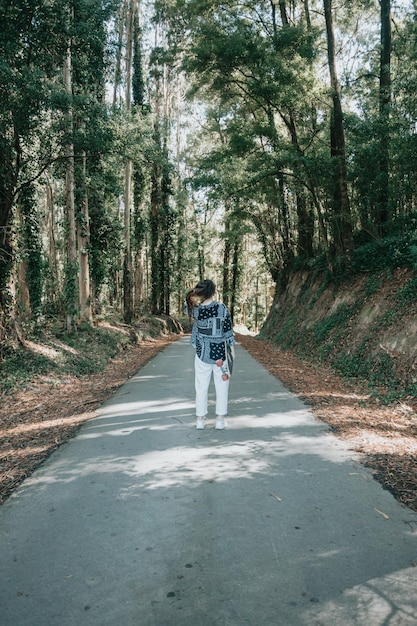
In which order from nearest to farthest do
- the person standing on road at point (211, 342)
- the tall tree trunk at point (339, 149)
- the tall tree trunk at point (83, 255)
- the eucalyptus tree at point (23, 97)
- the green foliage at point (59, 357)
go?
the person standing on road at point (211, 342)
the eucalyptus tree at point (23, 97)
the green foliage at point (59, 357)
the tall tree trunk at point (339, 149)
the tall tree trunk at point (83, 255)

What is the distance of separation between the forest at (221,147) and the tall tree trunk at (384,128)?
66 millimetres

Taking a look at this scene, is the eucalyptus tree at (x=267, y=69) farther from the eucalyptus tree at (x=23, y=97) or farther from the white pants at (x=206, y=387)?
the white pants at (x=206, y=387)

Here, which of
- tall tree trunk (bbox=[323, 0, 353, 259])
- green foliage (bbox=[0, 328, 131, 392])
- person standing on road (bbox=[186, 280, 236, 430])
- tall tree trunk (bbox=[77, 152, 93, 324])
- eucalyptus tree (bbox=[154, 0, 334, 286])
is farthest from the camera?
tall tree trunk (bbox=[77, 152, 93, 324])

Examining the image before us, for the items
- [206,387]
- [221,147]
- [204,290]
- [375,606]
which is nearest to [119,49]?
[221,147]

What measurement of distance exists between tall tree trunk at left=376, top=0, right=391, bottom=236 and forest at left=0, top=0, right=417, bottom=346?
7 centimetres

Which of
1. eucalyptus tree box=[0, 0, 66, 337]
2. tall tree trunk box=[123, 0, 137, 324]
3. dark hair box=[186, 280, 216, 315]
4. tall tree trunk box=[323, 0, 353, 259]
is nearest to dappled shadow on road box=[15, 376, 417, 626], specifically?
dark hair box=[186, 280, 216, 315]

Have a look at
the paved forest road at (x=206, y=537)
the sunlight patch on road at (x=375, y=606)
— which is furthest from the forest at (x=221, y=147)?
the sunlight patch on road at (x=375, y=606)

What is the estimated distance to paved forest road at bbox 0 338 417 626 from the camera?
2.55m

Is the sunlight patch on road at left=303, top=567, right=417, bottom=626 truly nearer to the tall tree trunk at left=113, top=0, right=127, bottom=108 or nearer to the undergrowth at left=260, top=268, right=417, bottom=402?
the undergrowth at left=260, top=268, right=417, bottom=402

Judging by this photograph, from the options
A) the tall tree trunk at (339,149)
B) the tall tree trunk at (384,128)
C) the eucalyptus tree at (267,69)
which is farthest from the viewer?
the eucalyptus tree at (267,69)

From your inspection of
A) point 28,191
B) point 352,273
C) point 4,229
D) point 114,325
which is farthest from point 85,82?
point 352,273

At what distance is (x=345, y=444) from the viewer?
5.43 meters

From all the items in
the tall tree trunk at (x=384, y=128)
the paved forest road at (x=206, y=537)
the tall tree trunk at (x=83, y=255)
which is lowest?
the paved forest road at (x=206, y=537)

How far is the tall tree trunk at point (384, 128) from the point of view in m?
13.2
